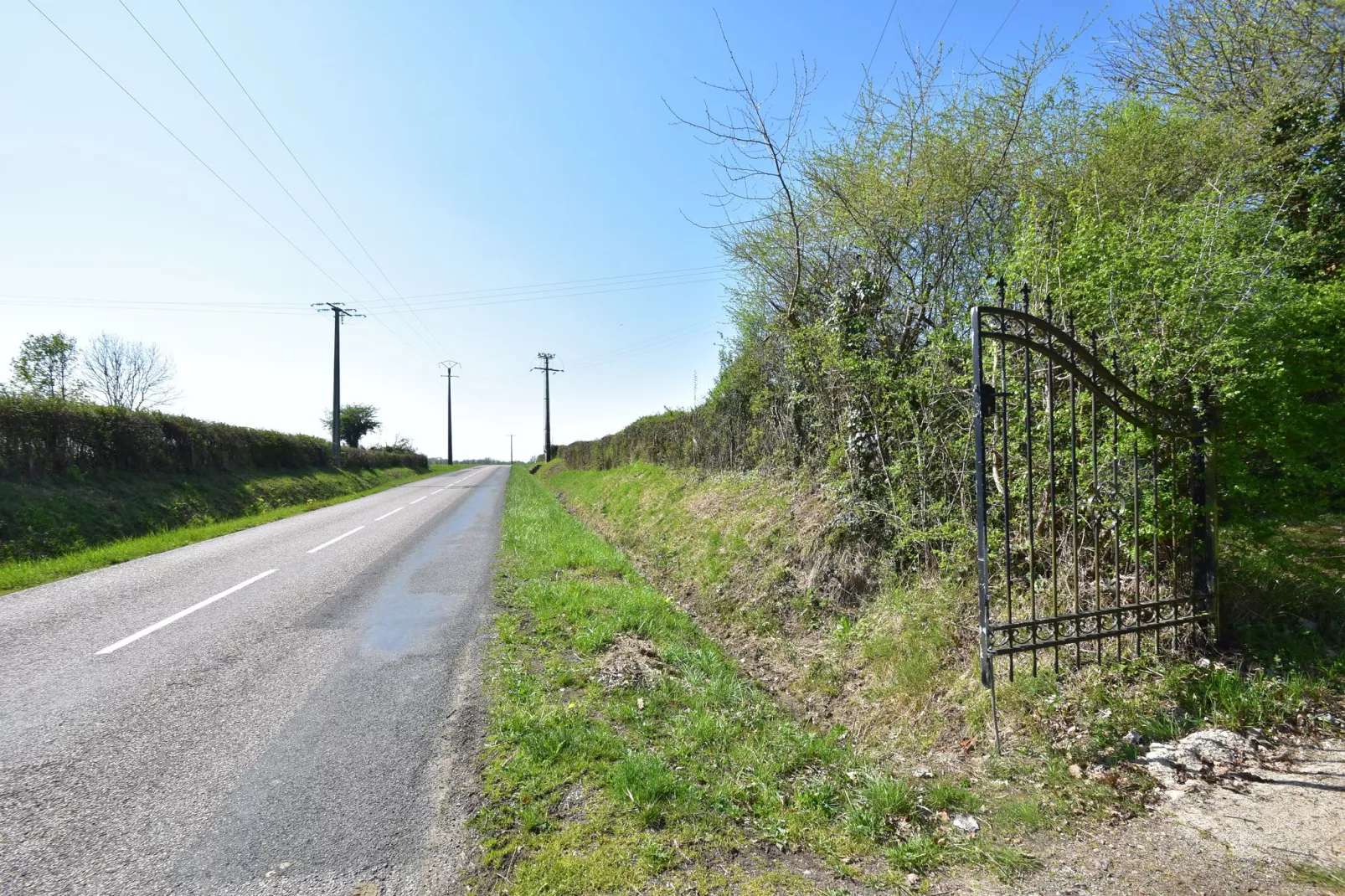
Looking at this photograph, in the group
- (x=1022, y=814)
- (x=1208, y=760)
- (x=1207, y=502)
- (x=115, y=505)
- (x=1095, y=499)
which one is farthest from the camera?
(x=115, y=505)

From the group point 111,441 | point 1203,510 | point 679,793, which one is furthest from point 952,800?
point 111,441

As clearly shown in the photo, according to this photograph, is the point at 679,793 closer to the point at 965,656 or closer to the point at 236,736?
the point at 965,656

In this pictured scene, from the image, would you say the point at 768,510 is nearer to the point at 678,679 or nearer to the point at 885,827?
the point at 678,679

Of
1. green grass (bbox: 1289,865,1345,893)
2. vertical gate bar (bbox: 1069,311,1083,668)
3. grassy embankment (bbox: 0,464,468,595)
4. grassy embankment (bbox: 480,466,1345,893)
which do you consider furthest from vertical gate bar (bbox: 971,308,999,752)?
grassy embankment (bbox: 0,464,468,595)

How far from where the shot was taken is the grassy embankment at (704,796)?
262cm

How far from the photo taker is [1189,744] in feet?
10.6

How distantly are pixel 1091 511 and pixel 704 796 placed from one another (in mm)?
3410

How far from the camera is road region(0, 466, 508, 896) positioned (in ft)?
8.59

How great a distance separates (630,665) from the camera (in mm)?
5059

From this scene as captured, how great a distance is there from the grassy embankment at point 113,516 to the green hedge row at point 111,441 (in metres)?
0.46

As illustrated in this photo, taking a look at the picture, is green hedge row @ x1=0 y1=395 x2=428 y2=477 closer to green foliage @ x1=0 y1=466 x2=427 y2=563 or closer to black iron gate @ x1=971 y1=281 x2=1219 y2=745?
green foliage @ x1=0 y1=466 x2=427 y2=563

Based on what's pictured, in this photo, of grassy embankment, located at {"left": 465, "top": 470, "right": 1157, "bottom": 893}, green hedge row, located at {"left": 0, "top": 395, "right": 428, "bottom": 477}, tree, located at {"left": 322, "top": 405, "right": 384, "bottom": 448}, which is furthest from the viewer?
tree, located at {"left": 322, "top": 405, "right": 384, "bottom": 448}

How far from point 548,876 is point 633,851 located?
15.6 inches

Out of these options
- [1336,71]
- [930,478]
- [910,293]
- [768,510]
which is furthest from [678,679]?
[1336,71]
